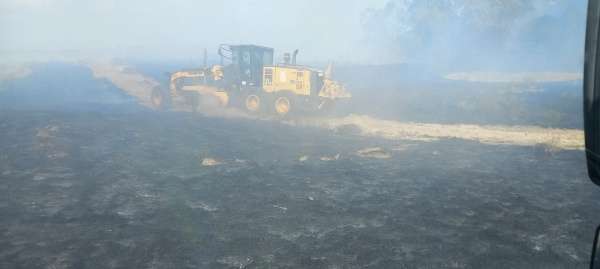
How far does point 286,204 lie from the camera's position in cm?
832

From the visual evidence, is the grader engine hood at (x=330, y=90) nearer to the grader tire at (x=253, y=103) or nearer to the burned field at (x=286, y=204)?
the grader tire at (x=253, y=103)

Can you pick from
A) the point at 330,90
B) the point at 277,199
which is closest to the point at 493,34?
the point at 330,90

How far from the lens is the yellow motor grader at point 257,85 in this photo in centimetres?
1919

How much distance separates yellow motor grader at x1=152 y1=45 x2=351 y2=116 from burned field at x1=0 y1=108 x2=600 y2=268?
17.5ft

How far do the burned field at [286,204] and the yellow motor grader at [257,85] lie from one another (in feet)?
17.5

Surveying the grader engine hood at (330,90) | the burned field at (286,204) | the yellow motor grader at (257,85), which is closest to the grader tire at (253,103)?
the yellow motor grader at (257,85)

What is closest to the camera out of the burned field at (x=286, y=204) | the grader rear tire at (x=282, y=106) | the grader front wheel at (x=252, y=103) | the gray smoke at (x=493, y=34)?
the burned field at (x=286, y=204)

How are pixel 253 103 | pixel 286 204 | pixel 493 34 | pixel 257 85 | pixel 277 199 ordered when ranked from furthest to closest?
pixel 493 34, pixel 257 85, pixel 253 103, pixel 277 199, pixel 286 204

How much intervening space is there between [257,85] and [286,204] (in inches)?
492

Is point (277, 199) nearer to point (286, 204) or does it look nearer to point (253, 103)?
point (286, 204)

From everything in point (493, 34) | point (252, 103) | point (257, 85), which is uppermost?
point (493, 34)

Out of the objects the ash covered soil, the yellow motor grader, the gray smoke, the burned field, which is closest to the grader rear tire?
the yellow motor grader

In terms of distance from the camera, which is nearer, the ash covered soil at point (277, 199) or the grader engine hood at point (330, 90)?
the ash covered soil at point (277, 199)

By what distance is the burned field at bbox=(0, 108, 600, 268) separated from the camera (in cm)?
614
